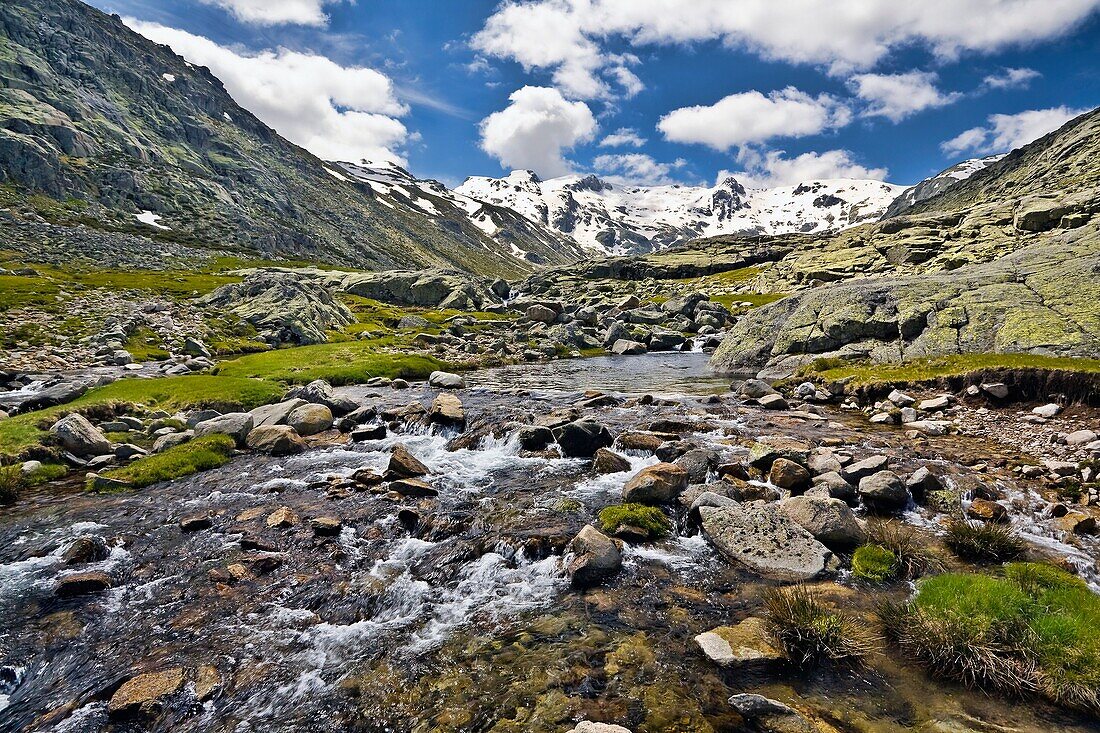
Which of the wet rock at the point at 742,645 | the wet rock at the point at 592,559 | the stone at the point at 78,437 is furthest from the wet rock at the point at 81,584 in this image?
the wet rock at the point at 742,645

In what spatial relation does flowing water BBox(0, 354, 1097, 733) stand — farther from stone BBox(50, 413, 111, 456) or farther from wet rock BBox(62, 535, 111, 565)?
stone BBox(50, 413, 111, 456)

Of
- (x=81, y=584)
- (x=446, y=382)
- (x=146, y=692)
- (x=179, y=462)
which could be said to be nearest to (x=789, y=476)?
(x=146, y=692)

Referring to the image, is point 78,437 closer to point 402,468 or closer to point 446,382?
point 402,468

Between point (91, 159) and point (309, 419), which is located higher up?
point (91, 159)

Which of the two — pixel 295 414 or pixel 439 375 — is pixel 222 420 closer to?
pixel 295 414

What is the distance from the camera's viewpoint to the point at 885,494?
13.5 metres

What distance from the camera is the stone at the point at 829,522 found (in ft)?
38.2

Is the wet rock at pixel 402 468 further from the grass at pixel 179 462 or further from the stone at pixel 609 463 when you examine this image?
the grass at pixel 179 462

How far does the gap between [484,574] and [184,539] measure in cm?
876

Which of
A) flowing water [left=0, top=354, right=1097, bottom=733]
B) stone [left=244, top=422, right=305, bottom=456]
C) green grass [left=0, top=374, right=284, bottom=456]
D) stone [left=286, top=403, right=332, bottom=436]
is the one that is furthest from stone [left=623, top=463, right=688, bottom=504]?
green grass [left=0, top=374, right=284, bottom=456]

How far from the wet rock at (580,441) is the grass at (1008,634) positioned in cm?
1247

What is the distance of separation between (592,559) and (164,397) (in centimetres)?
2820

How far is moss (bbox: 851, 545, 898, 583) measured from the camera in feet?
33.8

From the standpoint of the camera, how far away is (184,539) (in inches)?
519
